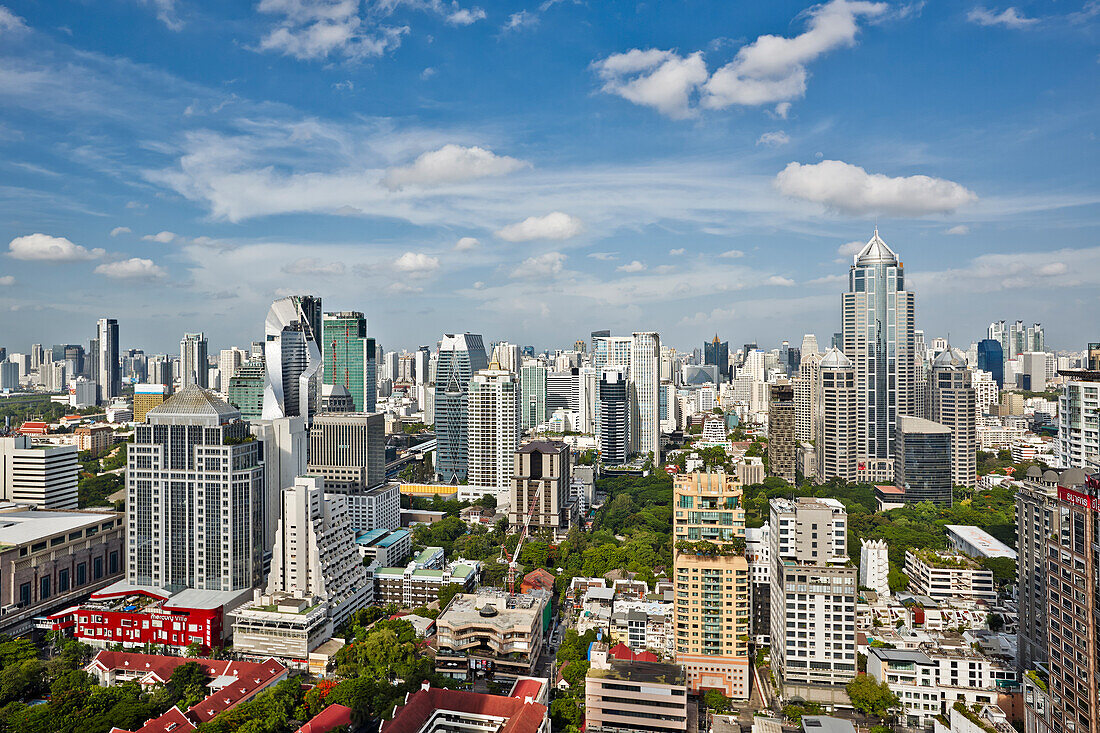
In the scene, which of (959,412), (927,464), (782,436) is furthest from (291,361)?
(959,412)

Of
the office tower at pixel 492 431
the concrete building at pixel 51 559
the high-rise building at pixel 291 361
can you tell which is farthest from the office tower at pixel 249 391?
the concrete building at pixel 51 559

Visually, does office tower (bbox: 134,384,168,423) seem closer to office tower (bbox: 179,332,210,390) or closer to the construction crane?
office tower (bbox: 179,332,210,390)

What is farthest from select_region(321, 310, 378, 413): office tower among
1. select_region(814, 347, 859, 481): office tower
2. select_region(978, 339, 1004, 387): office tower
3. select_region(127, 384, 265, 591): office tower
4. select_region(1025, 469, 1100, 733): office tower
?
select_region(978, 339, 1004, 387): office tower

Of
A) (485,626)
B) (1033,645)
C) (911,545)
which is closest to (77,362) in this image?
(485,626)

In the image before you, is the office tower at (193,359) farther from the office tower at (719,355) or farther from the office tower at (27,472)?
the office tower at (719,355)

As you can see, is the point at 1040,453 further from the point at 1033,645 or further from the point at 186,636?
the point at 186,636
